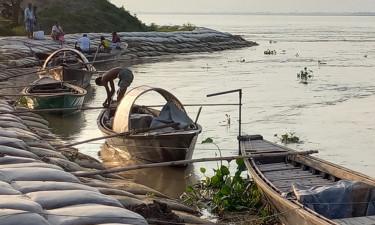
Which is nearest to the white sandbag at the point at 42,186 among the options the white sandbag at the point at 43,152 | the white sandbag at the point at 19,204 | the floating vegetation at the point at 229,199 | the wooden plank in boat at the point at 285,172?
the white sandbag at the point at 19,204

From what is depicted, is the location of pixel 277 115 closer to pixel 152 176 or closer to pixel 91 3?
pixel 152 176

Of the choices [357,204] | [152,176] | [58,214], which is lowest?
[152,176]

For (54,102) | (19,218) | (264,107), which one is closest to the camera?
(19,218)

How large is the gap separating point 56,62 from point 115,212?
700 inches

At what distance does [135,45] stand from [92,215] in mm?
36153

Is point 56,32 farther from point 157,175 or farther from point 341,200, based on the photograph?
point 341,200

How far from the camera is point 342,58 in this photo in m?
41.6

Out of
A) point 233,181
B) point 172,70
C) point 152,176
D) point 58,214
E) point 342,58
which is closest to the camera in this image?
point 58,214

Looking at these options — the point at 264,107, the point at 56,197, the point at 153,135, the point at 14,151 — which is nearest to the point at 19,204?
the point at 56,197

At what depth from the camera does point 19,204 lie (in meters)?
4.88

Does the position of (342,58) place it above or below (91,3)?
below

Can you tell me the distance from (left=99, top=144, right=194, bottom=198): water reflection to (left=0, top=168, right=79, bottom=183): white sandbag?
365cm

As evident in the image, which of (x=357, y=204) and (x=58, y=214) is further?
(x=357, y=204)

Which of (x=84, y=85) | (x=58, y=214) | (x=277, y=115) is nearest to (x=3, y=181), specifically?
(x=58, y=214)
